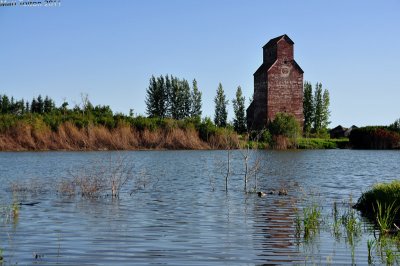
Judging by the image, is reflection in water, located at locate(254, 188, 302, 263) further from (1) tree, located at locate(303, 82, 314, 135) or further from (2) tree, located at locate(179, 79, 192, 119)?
(2) tree, located at locate(179, 79, 192, 119)

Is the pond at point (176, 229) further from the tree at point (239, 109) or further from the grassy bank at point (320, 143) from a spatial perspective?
the tree at point (239, 109)

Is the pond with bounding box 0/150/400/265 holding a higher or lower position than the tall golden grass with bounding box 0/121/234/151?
lower

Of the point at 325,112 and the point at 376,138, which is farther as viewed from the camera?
the point at 325,112

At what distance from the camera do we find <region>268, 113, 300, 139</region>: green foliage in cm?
8000

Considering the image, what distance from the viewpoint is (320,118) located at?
347 ft

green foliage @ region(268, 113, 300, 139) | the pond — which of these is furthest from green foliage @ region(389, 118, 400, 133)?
the pond

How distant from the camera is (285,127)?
80062 millimetres

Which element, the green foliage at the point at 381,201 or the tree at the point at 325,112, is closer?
the green foliage at the point at 381,201

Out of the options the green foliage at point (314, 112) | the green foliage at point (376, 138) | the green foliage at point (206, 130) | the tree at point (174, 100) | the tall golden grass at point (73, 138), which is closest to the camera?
the tall golden grass at point (73, 138)

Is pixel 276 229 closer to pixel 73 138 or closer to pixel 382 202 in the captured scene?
pixel 382 202

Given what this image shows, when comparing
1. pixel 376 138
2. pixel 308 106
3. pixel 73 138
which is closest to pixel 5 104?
pixel 73 138

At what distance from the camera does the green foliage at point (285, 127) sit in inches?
3150

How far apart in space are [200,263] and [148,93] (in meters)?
109

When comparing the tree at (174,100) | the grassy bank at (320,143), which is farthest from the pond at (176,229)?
the tree at (174,100)
